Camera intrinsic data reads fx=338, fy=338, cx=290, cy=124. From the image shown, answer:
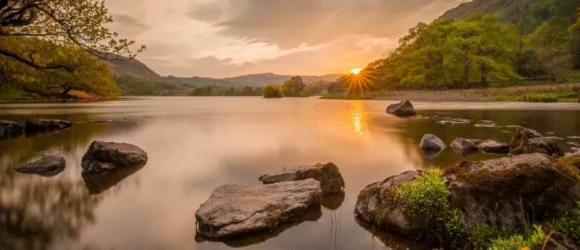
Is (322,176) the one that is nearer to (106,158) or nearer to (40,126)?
(106,158)

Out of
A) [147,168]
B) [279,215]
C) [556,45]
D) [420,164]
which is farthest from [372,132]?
[556,45]

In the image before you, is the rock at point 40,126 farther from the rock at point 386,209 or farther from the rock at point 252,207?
the rock at point 386,209

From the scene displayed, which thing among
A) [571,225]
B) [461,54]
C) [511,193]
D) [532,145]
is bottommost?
[532,145]

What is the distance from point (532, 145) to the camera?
16281mm

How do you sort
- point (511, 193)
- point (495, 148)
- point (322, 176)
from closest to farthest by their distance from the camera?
point (511, 193) → point (322, 176) → point (495, 148)

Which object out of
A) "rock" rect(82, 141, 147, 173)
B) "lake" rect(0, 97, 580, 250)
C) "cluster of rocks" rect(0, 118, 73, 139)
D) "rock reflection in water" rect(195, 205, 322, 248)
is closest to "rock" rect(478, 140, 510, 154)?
"lake" rect(0, 97, 580, 250)

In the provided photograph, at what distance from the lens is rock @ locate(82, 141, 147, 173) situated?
15505mm

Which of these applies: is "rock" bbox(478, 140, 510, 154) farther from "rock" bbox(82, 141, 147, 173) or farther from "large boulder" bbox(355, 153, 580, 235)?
"rock" bbox(82, 141, 147, 173)

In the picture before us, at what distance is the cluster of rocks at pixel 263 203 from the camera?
8516mm

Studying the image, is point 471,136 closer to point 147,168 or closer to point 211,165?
point 211,165

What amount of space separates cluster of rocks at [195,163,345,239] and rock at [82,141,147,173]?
7892mm

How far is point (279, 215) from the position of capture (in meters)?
9.05

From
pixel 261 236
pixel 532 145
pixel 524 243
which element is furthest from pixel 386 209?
pixel 532 145

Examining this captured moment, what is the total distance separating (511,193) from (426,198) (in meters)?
1.75
